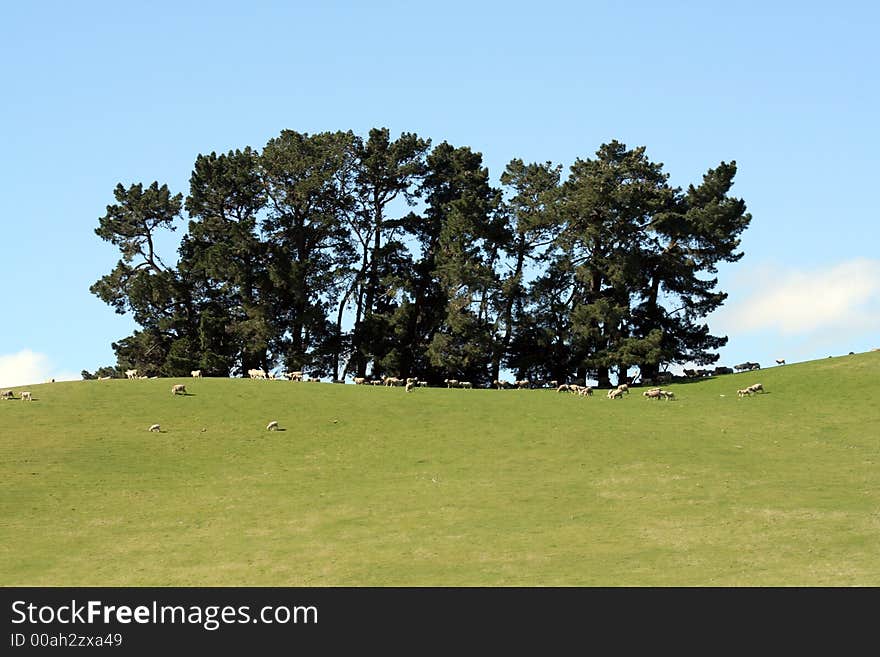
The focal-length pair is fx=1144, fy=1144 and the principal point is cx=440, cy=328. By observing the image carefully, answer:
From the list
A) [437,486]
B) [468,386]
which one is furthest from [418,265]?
[437,486]

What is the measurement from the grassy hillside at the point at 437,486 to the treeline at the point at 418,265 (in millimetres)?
14301

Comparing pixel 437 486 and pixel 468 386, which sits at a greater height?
pixel 468 386

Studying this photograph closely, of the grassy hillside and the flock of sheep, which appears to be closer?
the grassy hillside

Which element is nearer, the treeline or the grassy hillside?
the grassy hillside

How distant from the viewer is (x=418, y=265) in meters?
96.0

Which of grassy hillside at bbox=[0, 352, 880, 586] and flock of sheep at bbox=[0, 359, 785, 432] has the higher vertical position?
flock of sheep at bbox=[0, 359, 785, 432]

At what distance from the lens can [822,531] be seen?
44.9 metres

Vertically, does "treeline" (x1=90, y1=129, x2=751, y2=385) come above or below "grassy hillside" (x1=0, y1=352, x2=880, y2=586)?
above

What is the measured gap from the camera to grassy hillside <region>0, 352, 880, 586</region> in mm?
42094

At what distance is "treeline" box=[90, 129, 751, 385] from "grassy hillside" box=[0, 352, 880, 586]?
14.3 metres

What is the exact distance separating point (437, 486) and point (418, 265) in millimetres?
43666

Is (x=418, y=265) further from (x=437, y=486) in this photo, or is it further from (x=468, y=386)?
(x=437, y=486)
